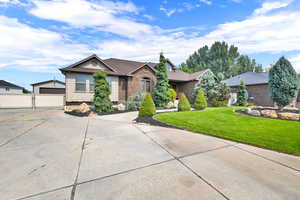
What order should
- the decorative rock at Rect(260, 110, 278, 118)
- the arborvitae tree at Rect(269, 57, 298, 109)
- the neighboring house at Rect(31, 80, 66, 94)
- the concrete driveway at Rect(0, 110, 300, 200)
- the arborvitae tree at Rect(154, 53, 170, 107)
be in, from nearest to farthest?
the concrete driveway at Rect(0, 110, 300, 200) < the decorative rock at Rect(260, 110, 278, 118) < the arborvitae tree at Rect(269, 57, 298, 109) < the arborvitae tree at Rect(154, 53, 170, 107) < the neighboring house at Rect(31, 80, 66, 94)

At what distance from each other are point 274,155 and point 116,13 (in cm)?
1200

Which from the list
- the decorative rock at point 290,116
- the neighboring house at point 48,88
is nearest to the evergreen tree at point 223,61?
the neighboring house at point 48,88

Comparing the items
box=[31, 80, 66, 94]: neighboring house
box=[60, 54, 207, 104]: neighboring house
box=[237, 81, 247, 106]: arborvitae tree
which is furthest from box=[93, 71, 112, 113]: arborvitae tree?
box=[31, 80, 66, 94]: neighboring house

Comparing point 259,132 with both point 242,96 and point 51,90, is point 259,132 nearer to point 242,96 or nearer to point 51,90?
point 242,96

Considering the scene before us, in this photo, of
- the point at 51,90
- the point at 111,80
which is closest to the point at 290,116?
the point at 111,80

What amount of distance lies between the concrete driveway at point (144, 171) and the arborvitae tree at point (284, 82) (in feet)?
20.3

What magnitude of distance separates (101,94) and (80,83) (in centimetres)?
416

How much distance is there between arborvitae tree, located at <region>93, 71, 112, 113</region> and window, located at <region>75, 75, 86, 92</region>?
3.22 meters

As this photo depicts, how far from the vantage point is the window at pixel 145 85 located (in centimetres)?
1587

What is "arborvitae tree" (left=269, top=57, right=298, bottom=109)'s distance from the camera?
7.38 m

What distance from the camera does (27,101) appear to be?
15.1 meters

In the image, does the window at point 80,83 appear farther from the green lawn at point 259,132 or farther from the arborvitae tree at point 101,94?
the green lawn at point 259,132

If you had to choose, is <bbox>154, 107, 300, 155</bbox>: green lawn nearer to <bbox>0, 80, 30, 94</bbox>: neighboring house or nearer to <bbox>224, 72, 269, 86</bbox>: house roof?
<bbox>224, 72, 269, 86</bbox>: house roof

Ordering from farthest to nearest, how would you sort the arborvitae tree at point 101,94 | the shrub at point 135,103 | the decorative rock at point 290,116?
the shrub at point 135,103 < the arborvitae tree at point 101,94 < the decorative rock at point 290,116
